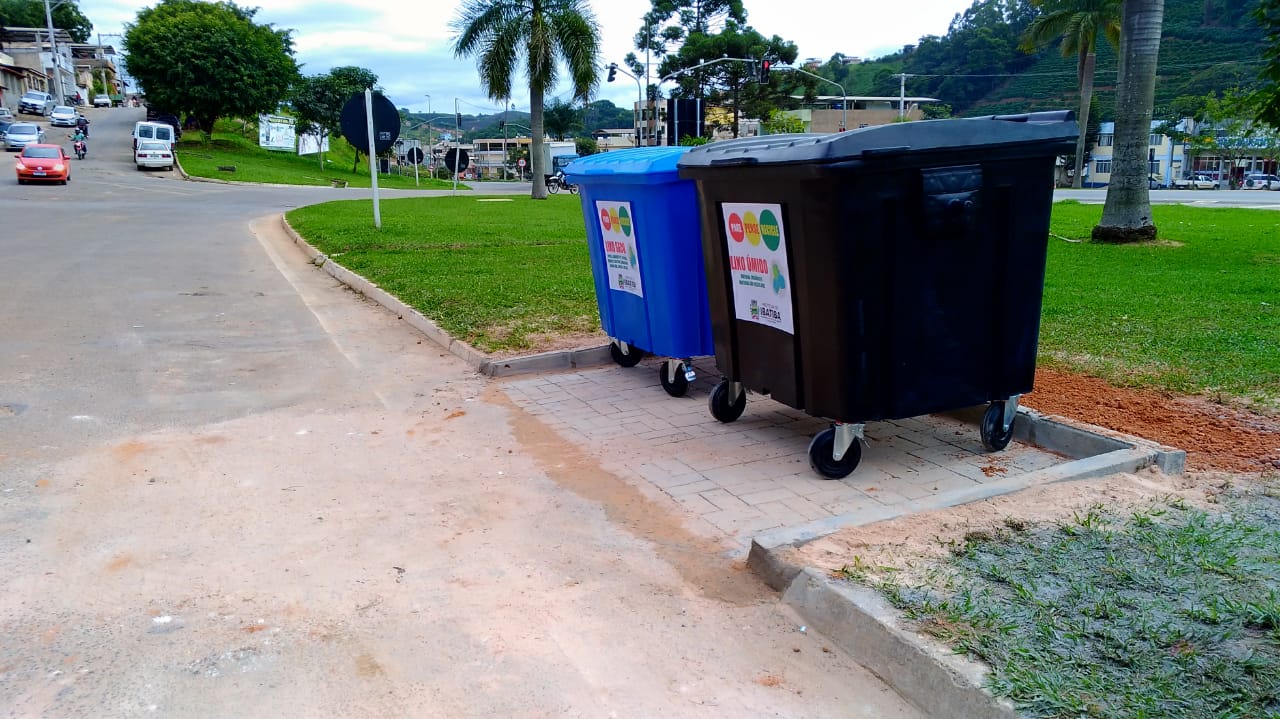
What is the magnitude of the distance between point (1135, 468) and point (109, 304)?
9649mm

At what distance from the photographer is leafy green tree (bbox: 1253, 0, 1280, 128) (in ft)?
30.1

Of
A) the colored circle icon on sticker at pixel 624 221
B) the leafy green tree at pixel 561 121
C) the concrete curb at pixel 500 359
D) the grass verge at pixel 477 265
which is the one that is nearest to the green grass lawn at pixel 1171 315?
the colored circle icon on sticker at pixel 624 221

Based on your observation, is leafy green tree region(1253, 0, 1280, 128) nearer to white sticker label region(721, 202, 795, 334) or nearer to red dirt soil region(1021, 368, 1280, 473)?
red dirt soil region(1021, 368, 1280, 473)

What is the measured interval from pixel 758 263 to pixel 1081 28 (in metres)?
43.3

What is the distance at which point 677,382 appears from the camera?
6.61 meters

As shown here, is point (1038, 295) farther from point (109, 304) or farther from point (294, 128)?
point (294, 128)

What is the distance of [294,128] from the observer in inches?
2477

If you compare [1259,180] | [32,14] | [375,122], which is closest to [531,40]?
[375,122]

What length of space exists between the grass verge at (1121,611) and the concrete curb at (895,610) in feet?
0.25

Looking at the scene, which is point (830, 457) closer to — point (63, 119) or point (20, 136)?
point (20, 136)

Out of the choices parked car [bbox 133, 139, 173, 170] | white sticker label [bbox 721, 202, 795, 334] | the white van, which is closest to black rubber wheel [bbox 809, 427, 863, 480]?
white sticker label [bbox 721, 202, 795, 334]

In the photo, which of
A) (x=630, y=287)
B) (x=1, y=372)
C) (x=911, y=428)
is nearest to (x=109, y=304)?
(x=1, y=372)

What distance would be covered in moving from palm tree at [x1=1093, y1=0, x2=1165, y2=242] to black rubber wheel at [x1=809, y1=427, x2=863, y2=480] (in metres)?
10.5

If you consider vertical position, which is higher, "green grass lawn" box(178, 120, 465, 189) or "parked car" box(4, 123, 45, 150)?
"parked car" box(4, 123, 45, 150)
